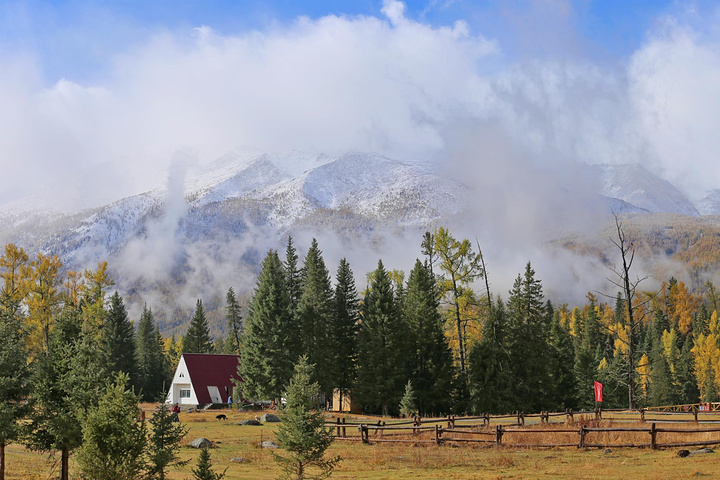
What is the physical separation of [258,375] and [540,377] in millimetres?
28103

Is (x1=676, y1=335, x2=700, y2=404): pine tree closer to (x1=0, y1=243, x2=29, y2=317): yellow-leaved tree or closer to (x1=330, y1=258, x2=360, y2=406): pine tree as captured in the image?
(x1=330, y1=258, x2=360, y2=406): pine tree

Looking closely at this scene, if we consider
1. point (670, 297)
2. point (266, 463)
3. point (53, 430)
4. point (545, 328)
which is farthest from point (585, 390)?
point (670, 297)

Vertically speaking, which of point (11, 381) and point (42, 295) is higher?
point (42, 295)

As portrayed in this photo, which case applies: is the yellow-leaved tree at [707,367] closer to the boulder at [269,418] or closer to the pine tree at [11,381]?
the boulder at [269,418]

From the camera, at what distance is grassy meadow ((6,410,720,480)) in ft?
91.0

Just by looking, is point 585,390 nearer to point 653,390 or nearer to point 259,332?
point 653,390

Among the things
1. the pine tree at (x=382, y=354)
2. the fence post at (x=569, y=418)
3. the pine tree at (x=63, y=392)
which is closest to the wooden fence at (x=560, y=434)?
the fence post at (x=569, y=418)

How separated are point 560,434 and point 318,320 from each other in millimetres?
34412

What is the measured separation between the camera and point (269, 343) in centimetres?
6700

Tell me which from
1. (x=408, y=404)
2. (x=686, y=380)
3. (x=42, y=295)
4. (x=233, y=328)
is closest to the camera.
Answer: (x=408, y=404)

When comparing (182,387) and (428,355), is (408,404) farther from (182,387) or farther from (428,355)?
(182,387)

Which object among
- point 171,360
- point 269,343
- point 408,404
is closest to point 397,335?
point 408,404

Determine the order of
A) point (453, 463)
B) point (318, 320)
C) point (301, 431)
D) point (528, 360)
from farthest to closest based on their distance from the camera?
point (318, 320) → point (528, 360) → point (453, 463) → point (301, 431)

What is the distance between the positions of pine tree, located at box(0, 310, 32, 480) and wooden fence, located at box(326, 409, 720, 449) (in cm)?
2197
